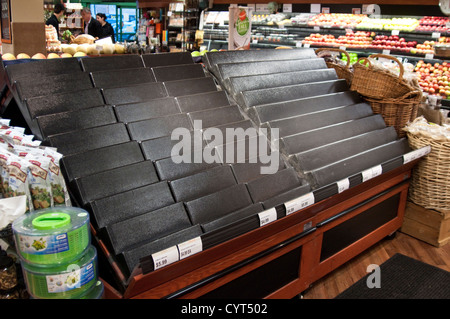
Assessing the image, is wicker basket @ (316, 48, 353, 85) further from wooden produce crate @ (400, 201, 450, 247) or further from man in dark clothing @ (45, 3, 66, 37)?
man in dark clothing @ (45, 3, 66, 37)

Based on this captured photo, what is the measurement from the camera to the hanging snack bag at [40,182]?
5.12 feet

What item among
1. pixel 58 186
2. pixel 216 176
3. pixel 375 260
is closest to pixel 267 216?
pixel 216 176

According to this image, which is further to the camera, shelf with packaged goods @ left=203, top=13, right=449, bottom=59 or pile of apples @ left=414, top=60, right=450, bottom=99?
shelf with packaged goods @ left=203, top=13, right=449, bottom=59

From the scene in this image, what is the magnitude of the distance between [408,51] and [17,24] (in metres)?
4.54

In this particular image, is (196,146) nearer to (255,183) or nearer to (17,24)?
(255,183)

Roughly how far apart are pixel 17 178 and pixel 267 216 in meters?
1.05

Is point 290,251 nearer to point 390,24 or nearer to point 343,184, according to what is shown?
point 343,184

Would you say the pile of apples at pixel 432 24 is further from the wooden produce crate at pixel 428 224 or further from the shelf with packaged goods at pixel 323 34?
the wooden produce crate at pixel 428 224

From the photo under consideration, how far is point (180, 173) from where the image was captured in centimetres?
201

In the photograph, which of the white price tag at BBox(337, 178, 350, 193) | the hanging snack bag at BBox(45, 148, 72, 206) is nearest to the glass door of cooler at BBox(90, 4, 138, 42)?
the white price tag at BBox(337, 178, 350, 193)

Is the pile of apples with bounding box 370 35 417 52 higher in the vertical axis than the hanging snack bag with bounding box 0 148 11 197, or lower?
higher

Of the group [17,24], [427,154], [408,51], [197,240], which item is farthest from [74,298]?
[408,51]

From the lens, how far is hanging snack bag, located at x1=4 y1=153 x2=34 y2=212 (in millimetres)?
1517

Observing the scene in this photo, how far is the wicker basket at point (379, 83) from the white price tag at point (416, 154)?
46 cm
